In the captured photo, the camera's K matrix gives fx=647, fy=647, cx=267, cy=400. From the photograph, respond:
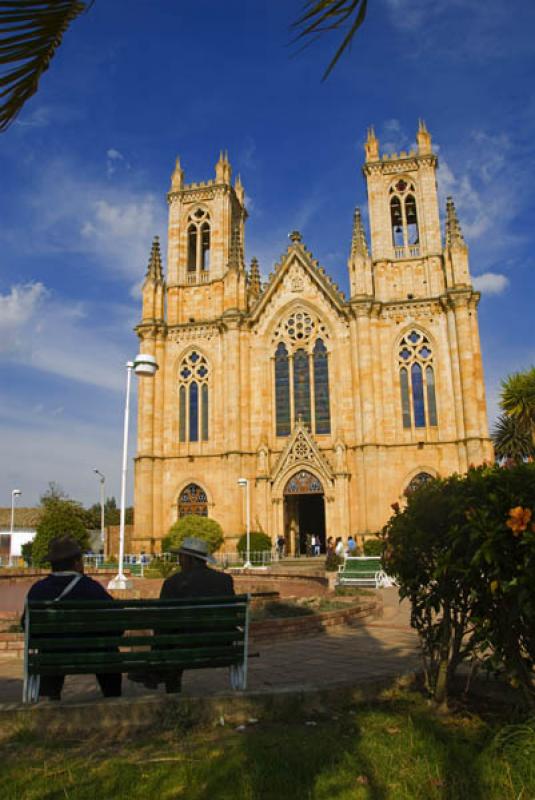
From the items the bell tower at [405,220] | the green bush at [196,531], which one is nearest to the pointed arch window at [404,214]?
the bell tower at [405,220]

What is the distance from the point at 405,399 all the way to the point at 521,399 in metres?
6.25

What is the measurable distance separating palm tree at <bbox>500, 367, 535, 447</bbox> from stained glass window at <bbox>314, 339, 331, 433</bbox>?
31.9 feet

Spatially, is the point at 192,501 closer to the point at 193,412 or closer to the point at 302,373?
the point at 193,412

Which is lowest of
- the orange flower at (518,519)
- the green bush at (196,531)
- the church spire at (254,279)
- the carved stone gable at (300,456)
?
the orange flower at (518,519)

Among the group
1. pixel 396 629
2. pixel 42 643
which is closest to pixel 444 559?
pixel 42 643

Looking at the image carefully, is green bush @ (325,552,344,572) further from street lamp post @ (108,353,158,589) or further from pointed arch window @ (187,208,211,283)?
pointed arch window @ (187,208,211,283)

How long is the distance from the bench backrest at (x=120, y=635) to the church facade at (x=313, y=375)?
96.1 ft

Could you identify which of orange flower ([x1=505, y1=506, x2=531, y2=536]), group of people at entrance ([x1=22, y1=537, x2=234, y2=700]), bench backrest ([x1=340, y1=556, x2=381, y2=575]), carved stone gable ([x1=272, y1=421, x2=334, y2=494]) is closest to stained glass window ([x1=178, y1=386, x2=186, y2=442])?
carved stone gable ([x1=272, y1=421, x2=334, y2=494])

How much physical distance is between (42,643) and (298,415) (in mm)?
33034

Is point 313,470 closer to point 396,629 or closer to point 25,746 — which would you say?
point 396,629

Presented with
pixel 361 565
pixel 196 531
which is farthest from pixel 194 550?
pixel 196 531

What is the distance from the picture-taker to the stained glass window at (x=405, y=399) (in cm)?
3637

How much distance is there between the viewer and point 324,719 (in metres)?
5.43

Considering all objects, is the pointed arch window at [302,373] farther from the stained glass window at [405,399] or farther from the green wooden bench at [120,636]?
the green wooden bench at [120,636]
